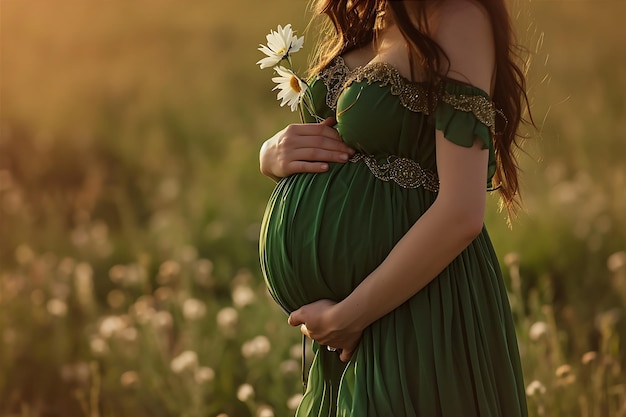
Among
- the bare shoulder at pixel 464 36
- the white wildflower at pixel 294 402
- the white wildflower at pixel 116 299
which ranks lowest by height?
the white wildflower at pixel 294 402

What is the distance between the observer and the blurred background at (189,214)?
371 centimetres

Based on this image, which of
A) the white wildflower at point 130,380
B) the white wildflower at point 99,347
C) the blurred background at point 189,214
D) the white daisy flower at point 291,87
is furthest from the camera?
the white wildflower at point 99,347

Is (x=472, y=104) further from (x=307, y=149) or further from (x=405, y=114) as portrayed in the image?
(x=307, y=149)

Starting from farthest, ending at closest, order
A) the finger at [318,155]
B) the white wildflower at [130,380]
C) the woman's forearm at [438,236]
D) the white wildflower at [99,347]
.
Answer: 1. the white wildflower at [99,347]
2. the white wildflower at [130,380]
3. the finger at [318,155]
4. the woman's forearm at [438,236]

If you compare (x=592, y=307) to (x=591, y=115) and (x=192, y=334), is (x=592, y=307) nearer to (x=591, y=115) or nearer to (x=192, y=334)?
(x=192, y=334)

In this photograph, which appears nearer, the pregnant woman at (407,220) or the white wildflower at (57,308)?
the pregnant woman at (407,220)

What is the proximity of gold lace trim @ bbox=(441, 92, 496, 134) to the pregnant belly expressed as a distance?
0.77ft

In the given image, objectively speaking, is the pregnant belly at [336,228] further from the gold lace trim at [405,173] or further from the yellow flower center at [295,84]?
the yellow flower center at [295,84]

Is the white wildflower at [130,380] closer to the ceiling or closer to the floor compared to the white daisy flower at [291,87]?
closer to the floor

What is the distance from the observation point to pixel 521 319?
3.52 m

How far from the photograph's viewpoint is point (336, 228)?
2.10m

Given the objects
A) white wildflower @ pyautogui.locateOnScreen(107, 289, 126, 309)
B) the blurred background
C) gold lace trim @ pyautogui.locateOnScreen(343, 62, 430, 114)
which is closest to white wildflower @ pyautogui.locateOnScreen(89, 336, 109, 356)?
the blurred background

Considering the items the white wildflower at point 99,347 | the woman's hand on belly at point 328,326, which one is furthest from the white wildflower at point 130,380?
the woman's hand on belly at point 328,326

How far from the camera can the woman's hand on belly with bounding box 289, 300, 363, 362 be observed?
2.05 meters
